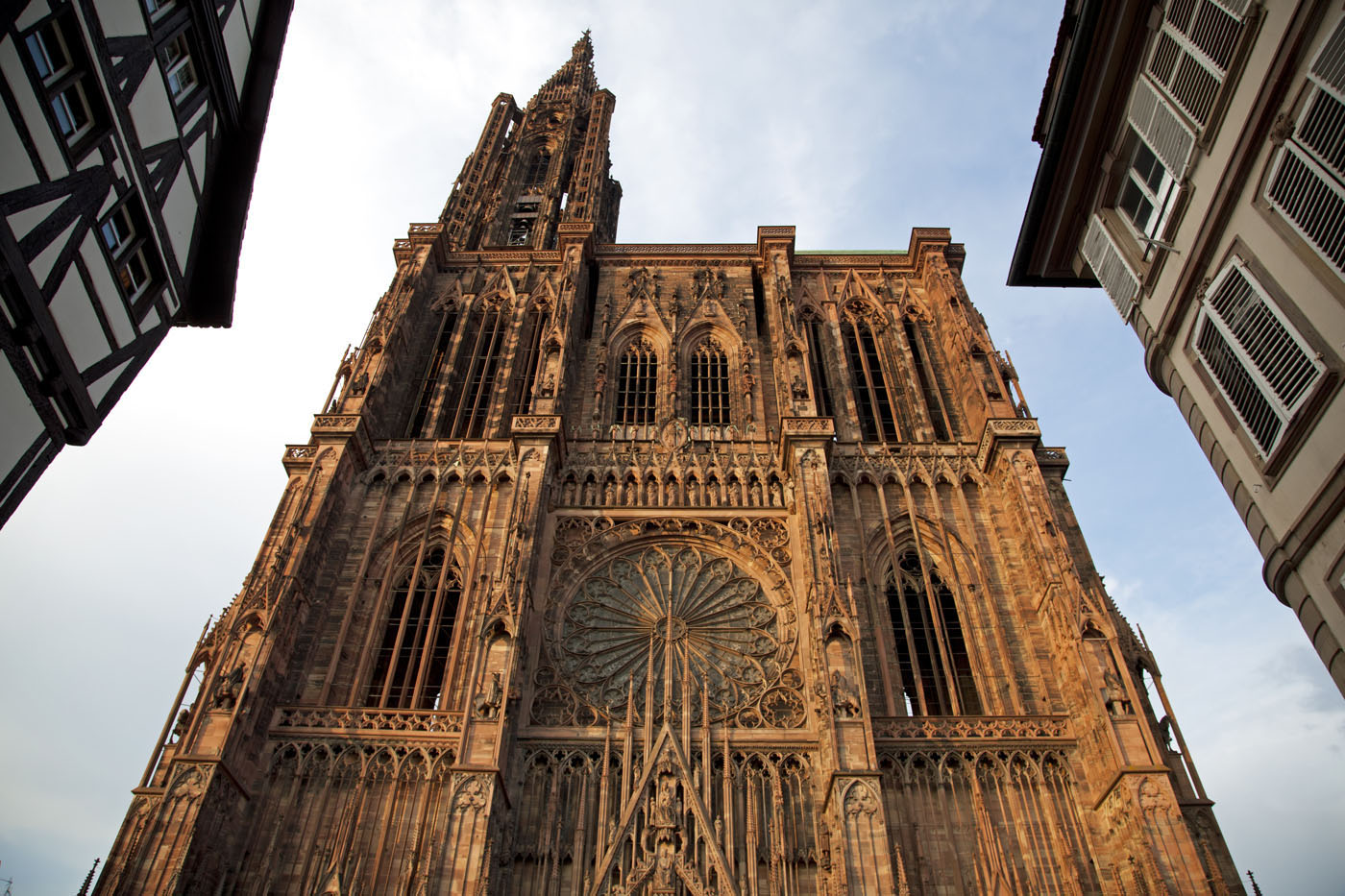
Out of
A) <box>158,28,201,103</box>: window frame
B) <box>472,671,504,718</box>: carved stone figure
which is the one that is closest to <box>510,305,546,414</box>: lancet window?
<box>472,671,504,718</box>: carved stone figure

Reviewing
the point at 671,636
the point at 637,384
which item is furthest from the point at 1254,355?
the point at 637,384

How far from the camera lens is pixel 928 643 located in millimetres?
18469

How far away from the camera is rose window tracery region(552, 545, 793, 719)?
17547 mm

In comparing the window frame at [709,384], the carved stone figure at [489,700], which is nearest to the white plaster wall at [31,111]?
the carved stone figure at [489,700]

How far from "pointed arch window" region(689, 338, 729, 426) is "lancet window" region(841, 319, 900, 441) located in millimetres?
3568

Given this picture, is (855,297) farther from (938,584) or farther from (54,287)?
(54,287)

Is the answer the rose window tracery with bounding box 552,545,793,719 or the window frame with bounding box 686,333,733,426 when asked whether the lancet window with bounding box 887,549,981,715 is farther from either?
the window frame with bounding box 686,333,733,426

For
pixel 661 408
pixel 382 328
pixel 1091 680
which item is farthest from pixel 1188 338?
pixel 382 328

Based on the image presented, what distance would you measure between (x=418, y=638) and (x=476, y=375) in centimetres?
901

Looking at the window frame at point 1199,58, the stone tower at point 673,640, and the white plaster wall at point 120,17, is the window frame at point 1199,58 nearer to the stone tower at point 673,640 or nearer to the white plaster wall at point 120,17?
the stone tower at point 673,640

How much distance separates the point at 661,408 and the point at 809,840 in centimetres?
1189

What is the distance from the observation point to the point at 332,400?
72.1 feet

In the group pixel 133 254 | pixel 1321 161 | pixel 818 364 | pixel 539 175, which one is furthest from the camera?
pixel 539 175

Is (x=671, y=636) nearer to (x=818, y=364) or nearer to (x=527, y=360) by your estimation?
(x=818, y=364)
